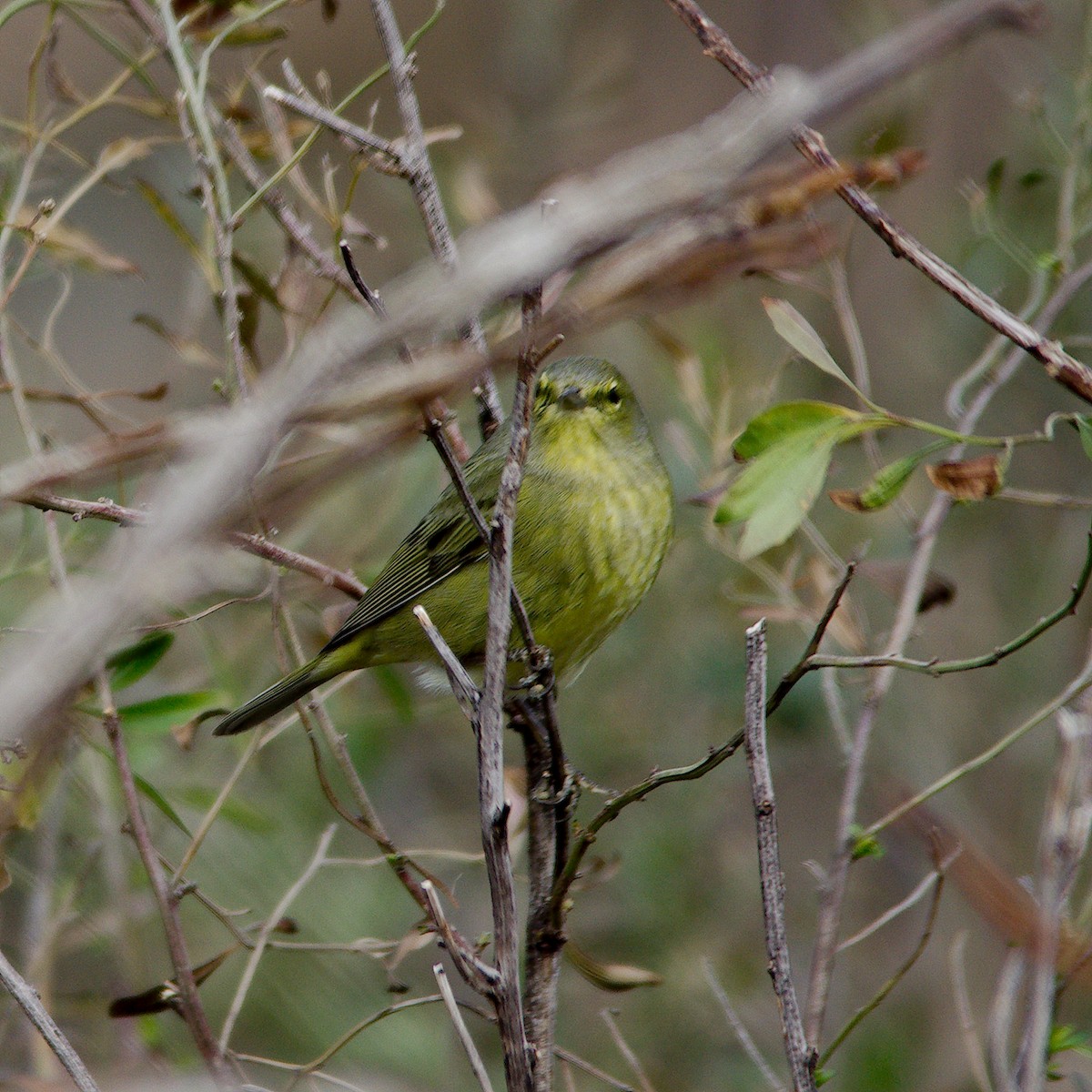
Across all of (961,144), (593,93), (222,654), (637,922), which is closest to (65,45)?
(593,93)

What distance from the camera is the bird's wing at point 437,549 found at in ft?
11.2

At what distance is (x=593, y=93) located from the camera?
4977 millimetres

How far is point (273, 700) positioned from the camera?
3.25m

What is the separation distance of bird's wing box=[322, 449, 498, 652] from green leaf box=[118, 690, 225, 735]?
87 centimetres

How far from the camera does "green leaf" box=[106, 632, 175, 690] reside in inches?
94.6

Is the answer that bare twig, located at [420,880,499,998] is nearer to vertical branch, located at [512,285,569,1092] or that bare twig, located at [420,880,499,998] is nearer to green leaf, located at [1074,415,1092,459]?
vertical branch, located at [512,285,569,1092]

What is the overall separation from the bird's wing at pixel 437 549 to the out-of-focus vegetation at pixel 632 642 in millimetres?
96

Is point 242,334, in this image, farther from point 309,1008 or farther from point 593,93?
point 593,93

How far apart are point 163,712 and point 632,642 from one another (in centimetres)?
218

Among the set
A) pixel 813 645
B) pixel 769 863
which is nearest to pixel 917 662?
pixel 813 645

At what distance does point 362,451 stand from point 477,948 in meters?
1.46

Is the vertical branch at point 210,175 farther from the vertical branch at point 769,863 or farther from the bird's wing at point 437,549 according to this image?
the bird's wing at point 437,549

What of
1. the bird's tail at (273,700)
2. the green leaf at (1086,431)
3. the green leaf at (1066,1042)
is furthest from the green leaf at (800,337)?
the bird's tail at (273,700)

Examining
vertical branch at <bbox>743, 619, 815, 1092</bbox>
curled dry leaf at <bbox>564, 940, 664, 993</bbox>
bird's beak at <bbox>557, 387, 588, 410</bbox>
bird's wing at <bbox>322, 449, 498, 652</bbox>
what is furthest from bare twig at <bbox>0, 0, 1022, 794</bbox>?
bird's beak at <bbox>557, 387, 588, 410</bbox>
